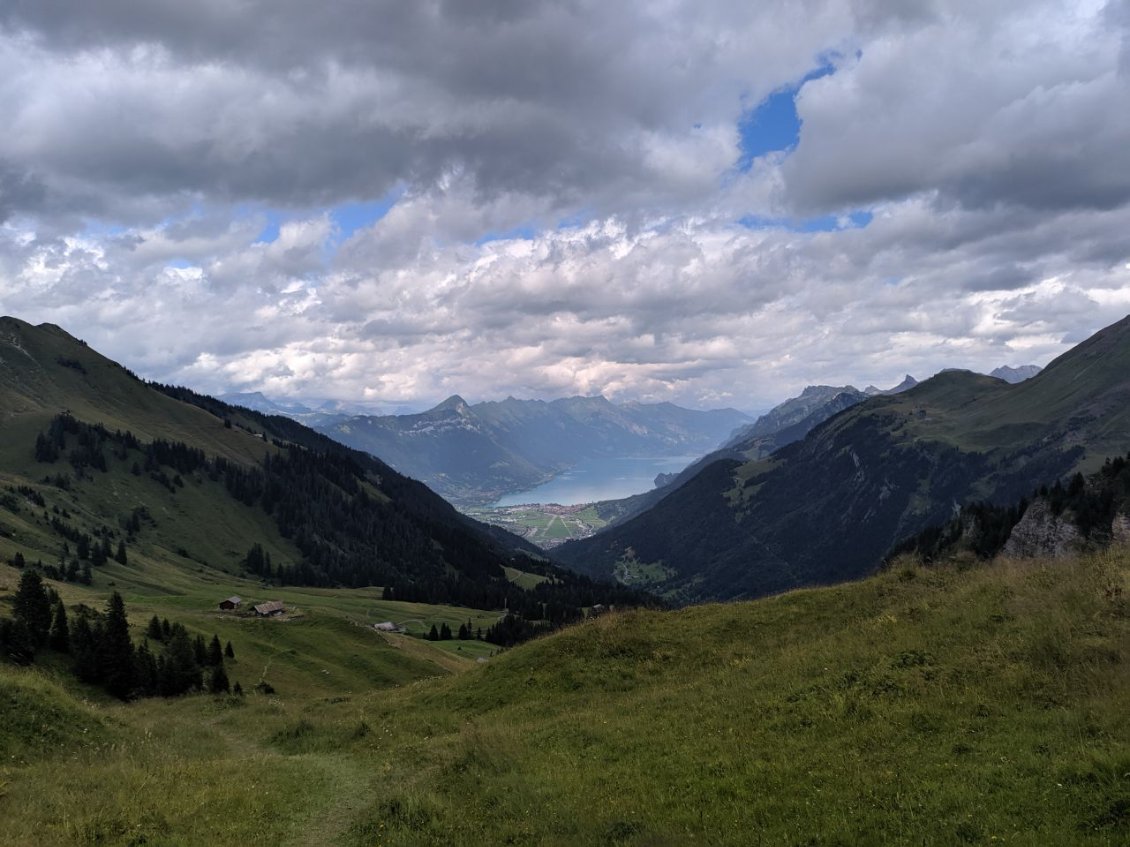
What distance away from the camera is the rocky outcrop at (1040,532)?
10988 centimetres

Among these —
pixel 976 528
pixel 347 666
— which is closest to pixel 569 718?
pixel 347 666

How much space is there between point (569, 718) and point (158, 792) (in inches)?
495

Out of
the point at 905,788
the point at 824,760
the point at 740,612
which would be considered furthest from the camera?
the point at 740,612

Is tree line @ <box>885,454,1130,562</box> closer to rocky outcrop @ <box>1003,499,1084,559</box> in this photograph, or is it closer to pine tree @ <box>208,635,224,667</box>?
rocky outcrop @ <box>1003,499,1084,559</box>

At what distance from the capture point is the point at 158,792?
57.1ft

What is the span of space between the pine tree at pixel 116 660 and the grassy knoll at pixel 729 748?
19583 mm

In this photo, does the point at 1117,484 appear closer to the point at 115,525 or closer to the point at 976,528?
the point at 976,528

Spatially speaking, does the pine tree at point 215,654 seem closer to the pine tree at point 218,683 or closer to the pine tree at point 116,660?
the pine tree at point 218,683

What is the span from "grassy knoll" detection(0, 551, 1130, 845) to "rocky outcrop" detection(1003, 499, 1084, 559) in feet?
352

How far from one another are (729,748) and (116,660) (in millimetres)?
47542

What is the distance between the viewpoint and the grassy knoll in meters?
11.7

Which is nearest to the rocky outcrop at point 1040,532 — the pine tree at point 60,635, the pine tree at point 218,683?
the pine tree at point 218,683

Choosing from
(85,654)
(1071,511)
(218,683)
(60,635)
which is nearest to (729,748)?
(218,683)

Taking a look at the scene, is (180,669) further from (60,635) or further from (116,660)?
(60,635)
